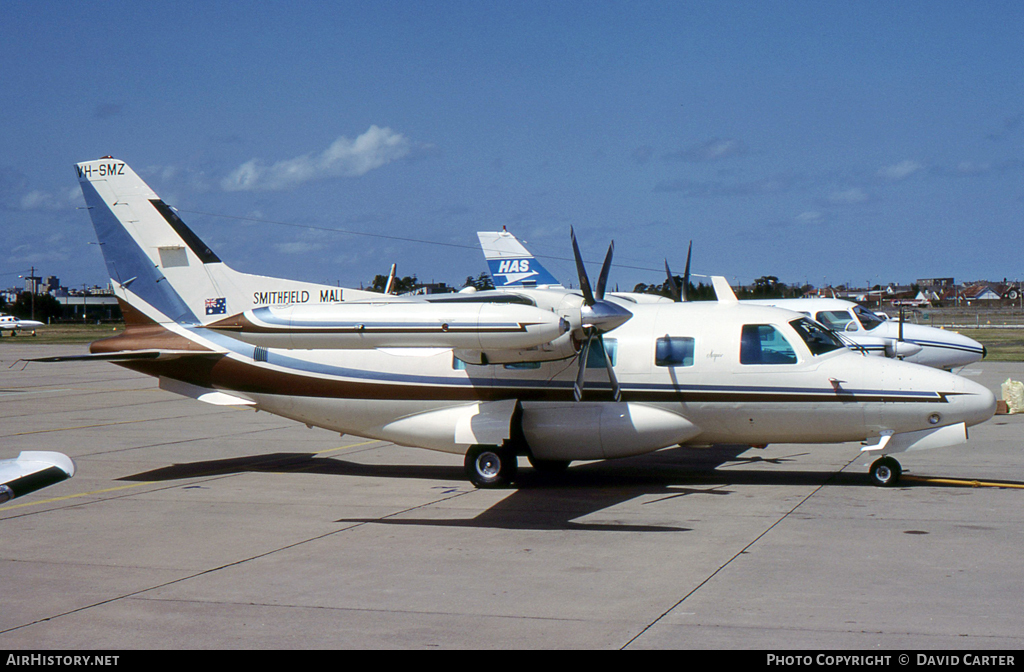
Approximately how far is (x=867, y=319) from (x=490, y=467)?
47.2ft

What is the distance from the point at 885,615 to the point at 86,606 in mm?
6872

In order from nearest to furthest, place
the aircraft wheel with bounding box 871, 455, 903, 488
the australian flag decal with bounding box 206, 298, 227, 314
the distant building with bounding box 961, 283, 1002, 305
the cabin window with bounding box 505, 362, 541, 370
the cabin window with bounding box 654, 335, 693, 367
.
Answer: the aircraft wheel with bounding box 871, 455, 903, 488, the cabin window with bounding box 654, 335, 693, 367, the cabin window with bounding box 505, 362, 541, 370, the australian flag decal with bounding box 206, 298, 227, 314, the distant building with bounding box 961, 283, 1002, 305

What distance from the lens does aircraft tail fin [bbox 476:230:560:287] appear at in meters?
39.2

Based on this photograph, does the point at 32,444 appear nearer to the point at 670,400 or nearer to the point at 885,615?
the point at 670,400

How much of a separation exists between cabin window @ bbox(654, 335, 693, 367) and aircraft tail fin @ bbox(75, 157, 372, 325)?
674 cm

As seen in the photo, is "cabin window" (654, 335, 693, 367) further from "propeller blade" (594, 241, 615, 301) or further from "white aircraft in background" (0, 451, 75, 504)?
"white aircraft in background" (0, 451, 75, 504)

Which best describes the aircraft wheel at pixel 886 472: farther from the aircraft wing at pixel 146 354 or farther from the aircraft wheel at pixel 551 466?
the aircraft wing at pixel 146 354

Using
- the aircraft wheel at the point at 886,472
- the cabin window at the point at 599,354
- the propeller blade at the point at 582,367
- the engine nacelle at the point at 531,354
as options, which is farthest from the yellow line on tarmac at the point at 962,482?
the engine nacelle at the point at 531,354

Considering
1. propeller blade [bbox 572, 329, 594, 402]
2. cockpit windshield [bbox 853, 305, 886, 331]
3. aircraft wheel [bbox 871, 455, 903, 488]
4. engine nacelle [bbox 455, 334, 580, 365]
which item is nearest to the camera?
engine nacelle [bbox 455, 334, 580, 365]

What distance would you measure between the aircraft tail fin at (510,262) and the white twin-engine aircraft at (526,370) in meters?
23.4

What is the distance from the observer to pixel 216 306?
16.1m

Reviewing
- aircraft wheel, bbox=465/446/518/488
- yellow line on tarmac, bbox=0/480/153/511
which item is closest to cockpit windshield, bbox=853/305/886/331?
aircraft wheel, bbox=465/446/518/488

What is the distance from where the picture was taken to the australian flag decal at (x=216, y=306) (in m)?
16.1

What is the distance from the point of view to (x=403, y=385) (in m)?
14.8
